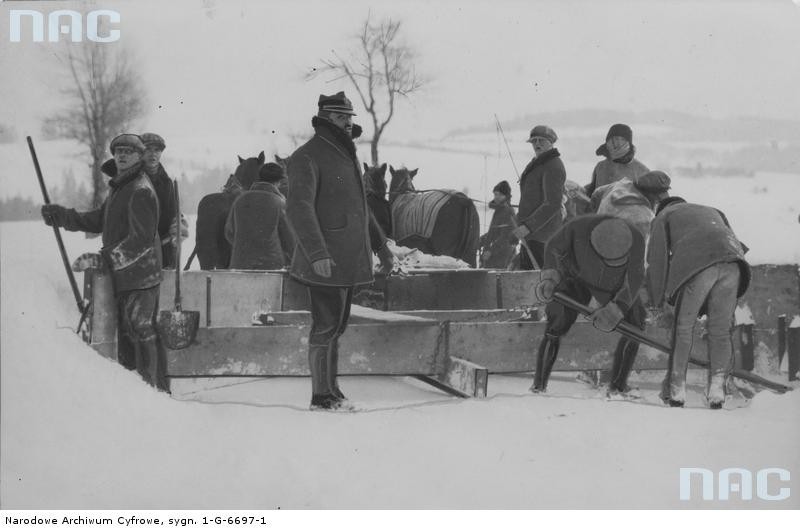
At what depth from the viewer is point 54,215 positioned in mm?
6070

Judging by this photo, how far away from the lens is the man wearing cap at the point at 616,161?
686 cm

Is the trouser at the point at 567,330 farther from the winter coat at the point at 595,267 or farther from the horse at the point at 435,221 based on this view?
the horse at the point at 435,221

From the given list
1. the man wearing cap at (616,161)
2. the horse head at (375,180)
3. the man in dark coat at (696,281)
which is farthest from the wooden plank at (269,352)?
the man wearing cap at (616,161)

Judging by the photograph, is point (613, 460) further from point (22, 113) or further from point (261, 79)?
point (22, 113)

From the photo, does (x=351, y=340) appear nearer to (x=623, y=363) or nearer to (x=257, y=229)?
(x=257, y=229)

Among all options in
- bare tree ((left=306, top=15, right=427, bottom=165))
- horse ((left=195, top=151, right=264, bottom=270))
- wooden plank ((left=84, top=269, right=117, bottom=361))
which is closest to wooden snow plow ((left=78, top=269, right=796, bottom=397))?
wooden plank ((left=84, top=269, right=117, bottom=361))

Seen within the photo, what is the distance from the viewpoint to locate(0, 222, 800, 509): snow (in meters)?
5.98

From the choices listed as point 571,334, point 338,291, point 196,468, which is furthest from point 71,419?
point 571,334

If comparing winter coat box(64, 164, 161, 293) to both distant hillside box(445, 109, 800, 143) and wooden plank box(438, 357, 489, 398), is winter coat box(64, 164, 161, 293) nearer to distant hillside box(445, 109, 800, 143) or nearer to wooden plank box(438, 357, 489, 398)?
wooden plank box(438, 357, 489, 398)

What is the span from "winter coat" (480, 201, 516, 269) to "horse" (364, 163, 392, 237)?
719 mm

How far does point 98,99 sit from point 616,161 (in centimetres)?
285

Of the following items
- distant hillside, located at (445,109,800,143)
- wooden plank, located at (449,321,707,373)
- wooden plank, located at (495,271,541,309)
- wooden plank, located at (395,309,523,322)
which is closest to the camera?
wooden plank, located at (449,321,707,373)

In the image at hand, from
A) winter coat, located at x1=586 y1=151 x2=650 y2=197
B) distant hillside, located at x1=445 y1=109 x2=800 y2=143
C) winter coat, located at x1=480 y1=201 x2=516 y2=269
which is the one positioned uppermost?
distant hillside, located at x1=445 y1=109 x2=800 y2=143

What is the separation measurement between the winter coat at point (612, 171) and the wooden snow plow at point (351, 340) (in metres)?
0.83
